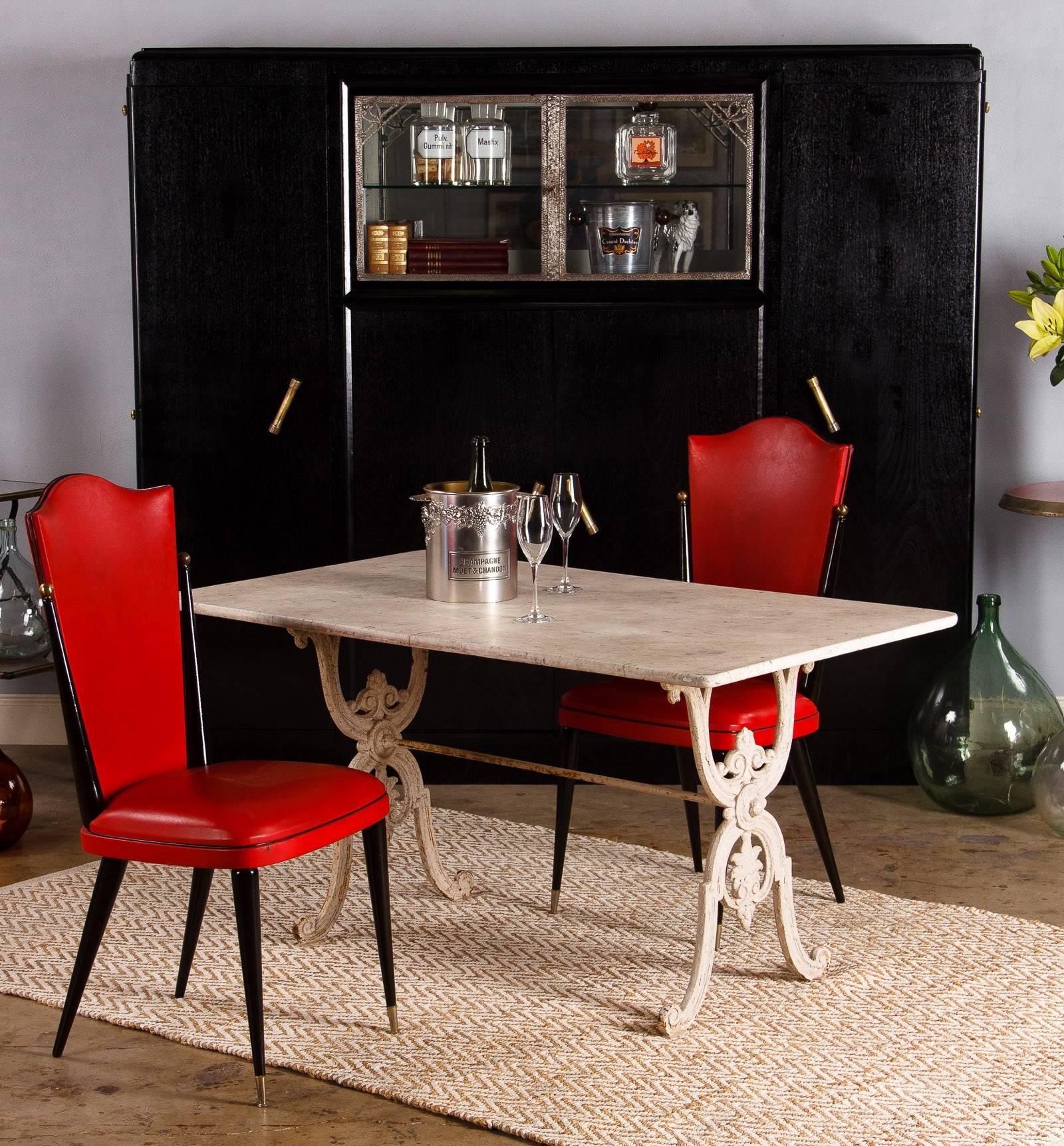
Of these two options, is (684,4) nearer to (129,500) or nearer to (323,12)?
(323,12)

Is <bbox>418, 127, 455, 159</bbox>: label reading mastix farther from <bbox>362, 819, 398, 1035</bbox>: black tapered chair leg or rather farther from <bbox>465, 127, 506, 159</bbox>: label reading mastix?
<bbox>362, 819, 398, 1035</bbox>: black tapered chair leg

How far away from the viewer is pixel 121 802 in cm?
261

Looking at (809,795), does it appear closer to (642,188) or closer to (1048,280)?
(1048,280)

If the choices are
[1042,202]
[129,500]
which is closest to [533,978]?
[129,500]

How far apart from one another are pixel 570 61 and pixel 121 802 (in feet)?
8.17

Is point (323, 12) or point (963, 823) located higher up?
point (323, 12)

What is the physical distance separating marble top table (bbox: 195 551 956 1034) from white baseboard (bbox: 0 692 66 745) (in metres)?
1.89

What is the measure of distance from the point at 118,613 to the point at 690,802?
1403 millimetres

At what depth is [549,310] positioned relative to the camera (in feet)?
14.1

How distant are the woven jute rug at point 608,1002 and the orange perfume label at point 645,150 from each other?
6.20 feet

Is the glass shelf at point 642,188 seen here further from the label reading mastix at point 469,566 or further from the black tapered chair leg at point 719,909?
the black tapered chair leg at point 719,909

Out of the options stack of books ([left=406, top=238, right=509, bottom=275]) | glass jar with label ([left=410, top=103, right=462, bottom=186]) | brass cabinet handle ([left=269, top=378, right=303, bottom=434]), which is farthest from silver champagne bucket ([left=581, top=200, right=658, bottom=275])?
brass cabinet handle ([left=269, top=378, right=303, bottom=434])

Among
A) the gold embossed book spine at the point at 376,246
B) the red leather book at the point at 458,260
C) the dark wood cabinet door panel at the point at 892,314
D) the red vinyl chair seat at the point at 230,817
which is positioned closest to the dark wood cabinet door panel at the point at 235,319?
the gold embossed book spine at the point at 376,246

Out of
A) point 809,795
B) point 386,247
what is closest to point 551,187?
point 386,247
